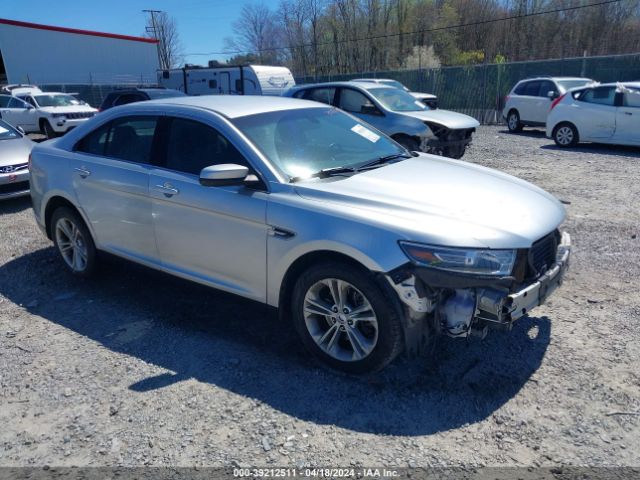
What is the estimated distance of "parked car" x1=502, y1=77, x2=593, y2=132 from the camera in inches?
622

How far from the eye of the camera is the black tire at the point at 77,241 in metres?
4.90

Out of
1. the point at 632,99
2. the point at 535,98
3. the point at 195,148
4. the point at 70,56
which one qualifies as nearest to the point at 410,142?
the point at 632,99

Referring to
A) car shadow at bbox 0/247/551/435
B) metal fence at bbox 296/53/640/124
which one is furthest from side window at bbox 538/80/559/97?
car shadow at bbox 0/247/551/435

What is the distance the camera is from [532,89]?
16.3 meters

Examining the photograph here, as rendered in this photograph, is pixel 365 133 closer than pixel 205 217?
No

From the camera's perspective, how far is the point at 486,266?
2.98m

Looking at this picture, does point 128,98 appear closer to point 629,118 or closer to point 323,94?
point 323,94

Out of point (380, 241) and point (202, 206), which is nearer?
point (380, 241)

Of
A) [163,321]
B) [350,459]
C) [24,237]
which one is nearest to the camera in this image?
[350,459]

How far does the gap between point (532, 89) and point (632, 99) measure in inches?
191

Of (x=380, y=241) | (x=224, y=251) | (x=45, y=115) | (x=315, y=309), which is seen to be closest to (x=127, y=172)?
(x=224, y=251)

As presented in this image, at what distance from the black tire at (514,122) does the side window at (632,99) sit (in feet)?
16.6

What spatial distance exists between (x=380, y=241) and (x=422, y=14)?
47906 millimetres

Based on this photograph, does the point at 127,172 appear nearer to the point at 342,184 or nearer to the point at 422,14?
the point at 342,184
